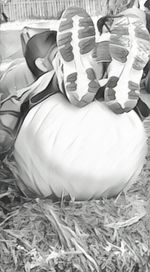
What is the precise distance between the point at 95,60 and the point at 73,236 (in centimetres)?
26

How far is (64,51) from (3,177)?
0.22 meters

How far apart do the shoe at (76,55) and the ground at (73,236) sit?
15 centimetres

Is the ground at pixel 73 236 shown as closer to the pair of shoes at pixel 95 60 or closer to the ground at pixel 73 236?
the ground at pixel 73 236

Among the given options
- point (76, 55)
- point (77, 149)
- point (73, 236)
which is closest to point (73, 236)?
point (73, 236)

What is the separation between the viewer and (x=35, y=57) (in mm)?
805

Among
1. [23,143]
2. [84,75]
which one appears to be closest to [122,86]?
[84,75]

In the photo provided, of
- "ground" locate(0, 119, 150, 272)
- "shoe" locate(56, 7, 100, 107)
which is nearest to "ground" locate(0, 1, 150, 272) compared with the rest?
"ground" locate(0, 119, 150, 272)

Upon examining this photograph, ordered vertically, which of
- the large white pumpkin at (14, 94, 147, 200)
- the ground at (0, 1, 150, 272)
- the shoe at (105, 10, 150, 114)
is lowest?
the ground at (0, 1, 150, 272)

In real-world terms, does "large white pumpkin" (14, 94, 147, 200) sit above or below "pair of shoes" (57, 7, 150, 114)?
below

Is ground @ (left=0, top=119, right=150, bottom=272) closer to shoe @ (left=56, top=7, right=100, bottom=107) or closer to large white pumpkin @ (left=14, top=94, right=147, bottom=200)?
large white pumpkin @ (left=14, top=94, right=147, bottom=200)

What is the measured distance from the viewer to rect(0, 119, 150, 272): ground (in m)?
0.73

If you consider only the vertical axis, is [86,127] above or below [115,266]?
above

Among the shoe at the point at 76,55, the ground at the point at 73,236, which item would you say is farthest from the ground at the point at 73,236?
the shoe at the point at 76,55

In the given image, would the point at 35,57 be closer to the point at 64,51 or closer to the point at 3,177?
the point at 64,51
